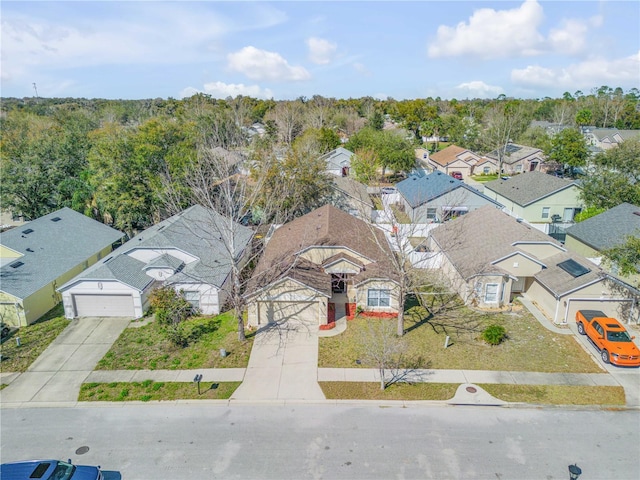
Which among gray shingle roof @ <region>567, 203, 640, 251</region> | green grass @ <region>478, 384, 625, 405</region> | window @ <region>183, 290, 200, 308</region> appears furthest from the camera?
gray shingle roof @ <region>567, 203, 640, 251</region>

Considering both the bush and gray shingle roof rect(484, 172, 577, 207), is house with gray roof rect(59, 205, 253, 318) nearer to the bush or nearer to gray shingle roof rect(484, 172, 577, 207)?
the bush

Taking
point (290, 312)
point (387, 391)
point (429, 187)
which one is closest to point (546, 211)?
point (429, 187)

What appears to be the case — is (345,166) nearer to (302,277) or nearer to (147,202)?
(147,202)

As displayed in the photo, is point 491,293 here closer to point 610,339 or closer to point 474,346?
point 474,346

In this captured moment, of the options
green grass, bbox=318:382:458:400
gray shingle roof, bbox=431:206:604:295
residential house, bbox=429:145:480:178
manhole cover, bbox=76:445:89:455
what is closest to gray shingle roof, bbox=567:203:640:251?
gray shingle roof, bbox=431:206:604:295

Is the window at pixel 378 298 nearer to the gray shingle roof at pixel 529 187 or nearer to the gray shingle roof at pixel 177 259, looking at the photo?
the gray shingle roof at pixel 177 259

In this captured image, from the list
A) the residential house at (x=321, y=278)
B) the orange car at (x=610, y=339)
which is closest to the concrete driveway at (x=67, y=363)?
the residential house at (x=321, y=278)
